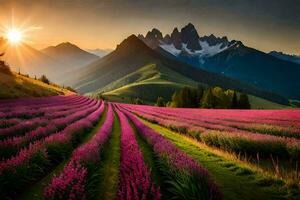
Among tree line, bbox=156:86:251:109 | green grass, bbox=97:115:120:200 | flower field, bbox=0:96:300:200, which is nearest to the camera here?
flower field, bbox=0:96:300:200

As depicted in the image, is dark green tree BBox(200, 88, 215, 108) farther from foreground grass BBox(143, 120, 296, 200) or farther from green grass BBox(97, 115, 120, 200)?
foreground grass BBox(143, 120, 296, 200)

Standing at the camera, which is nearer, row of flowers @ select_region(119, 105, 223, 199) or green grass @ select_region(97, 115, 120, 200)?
row of flowers @ select_region(119, 105, 223, 199)

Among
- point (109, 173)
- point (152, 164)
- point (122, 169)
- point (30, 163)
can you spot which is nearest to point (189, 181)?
point (122, 169)

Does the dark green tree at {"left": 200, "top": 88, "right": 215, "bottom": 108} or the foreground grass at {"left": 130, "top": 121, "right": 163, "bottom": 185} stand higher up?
the dark green tree at {"left": 200, "top": 88, "right": 215, "bottom": 108}

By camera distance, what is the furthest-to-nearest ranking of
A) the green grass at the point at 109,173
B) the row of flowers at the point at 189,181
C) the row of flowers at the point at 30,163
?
the green grass at the point at 109,173
the row of flowers at the point at 30,163
the row of flowers at the point at 189,181

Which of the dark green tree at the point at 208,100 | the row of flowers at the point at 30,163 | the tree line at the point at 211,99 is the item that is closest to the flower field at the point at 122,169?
the row of flowers at the point at 30,163

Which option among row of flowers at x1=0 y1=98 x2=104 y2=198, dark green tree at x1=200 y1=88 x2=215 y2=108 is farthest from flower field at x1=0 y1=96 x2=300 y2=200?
dark green tree at x1=200 y1=88 x2=215 y2=108

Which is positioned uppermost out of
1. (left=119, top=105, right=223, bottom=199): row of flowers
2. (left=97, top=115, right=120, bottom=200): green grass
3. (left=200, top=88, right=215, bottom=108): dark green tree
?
(left=200, top=88, right=215, bottom=108): dark green tree

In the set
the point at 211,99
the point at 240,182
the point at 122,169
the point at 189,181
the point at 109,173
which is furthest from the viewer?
the point at 211,99

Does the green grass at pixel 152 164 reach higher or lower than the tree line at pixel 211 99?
lower

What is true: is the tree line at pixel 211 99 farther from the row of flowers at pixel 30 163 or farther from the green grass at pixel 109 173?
the row of flowers at pixel 30 163

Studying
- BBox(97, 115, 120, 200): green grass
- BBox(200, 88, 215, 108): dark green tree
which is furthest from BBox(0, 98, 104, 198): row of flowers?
BBox(200, 88, 215, 108): dark green tree

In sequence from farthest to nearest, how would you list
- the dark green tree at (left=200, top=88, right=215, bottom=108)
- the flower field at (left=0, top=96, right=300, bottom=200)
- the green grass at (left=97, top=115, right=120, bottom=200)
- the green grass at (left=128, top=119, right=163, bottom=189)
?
the dark green tree at (left=200, top=88, right=215, bottom=108)
the green grass at (left=128, top=119, right=163, bottom=189)
the green grass at (left=97, top=115, right=120, bottom=200)
the flower field at (left=0, top=96, right=300, bottom=200)

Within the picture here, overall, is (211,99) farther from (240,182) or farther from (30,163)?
(30,163)
